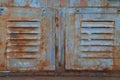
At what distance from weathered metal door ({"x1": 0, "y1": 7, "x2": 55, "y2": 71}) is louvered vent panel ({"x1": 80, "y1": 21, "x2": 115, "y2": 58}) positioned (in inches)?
14.4

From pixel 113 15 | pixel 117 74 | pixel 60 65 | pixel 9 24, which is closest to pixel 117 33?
pixel 113 15

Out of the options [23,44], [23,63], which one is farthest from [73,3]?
[23,63]

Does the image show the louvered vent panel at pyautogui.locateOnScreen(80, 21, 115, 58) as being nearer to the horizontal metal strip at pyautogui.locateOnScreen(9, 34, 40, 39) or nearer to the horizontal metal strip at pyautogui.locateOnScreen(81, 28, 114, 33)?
the horizontal metal strip at pyautogui.locateOnScreen(81, 28, 114, 33)

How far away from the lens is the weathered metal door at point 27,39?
3855 millimetres

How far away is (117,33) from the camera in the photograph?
3.90 metres

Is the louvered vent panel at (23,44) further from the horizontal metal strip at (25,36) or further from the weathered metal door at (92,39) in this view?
the weathered metal door at (92,39)

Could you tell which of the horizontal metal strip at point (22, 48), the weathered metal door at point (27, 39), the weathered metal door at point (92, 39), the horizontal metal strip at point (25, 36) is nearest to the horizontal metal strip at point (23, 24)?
the weathered metal door at point (27, 39)

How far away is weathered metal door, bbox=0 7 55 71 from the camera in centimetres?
386

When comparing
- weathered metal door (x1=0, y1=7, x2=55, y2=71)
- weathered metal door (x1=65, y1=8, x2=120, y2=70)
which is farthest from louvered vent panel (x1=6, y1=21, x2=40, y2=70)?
weathered metal door (x1=65, y1=8, x2=120, y2=70)

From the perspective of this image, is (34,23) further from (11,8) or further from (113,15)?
(113,15)

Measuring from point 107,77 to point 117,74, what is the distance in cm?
13

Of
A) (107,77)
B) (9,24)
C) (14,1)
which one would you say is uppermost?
(14,1)

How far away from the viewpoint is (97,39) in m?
3.91

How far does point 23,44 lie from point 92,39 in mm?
793
